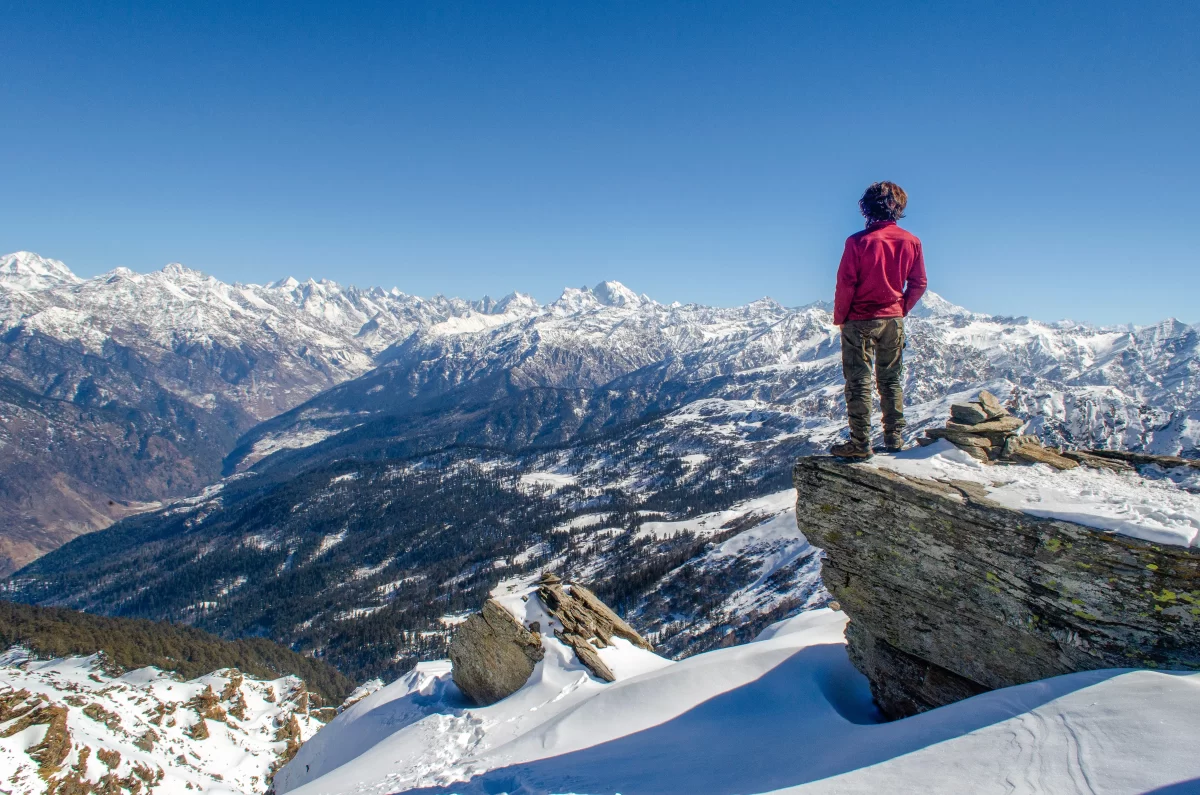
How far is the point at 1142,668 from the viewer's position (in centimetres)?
908

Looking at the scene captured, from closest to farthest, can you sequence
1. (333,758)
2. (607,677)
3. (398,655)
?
1. (607,677)
2. (333,758)
3. (398,655)

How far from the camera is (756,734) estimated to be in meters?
13.3

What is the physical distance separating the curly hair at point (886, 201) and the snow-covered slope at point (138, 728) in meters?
75.3

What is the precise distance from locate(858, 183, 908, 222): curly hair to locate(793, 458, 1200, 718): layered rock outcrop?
574cm

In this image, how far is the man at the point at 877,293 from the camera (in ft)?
39.4

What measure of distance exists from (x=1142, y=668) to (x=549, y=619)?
20.7 meters

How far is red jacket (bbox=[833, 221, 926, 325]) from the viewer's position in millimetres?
11945

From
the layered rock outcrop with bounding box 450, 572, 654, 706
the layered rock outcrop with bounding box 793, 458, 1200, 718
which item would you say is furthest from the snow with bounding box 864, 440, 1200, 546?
the layered rock outcrop with bounding box 450, 572, 654, 706

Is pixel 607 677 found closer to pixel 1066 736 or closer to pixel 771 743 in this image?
pixel 771 743

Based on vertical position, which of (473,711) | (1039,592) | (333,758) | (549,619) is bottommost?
(333,758)

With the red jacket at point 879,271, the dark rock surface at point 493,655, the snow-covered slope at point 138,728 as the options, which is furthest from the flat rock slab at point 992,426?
the snow-covered slope at point 138,728

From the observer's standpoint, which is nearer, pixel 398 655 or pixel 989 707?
pixel 989 707

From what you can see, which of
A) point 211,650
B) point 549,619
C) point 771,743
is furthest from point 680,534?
point 771,743

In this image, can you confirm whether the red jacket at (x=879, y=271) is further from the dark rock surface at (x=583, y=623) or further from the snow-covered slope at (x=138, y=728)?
the snow-covered slope at (x=138, y=728)
